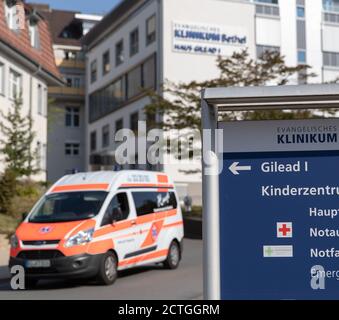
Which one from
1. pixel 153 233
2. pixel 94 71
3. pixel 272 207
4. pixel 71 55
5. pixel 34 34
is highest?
pixel 71 55

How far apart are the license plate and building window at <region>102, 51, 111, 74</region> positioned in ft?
158

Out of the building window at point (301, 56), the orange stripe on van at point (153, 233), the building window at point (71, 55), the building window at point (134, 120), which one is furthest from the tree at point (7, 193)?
the building window at point (71, 55)

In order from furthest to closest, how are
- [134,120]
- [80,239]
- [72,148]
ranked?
[72,148] → [134,120] → [80,239]

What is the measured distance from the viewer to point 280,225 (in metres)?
4.26

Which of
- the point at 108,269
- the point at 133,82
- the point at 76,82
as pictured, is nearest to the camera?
the point at 108,269

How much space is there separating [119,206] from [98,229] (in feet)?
3.70

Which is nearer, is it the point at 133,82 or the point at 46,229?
the point at 46,229

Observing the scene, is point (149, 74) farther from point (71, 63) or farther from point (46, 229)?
point (46, 229)

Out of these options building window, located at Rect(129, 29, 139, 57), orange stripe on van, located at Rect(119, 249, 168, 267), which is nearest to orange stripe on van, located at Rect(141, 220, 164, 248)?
orange stripe on van, located at Rect(119, 249, 168, 267)

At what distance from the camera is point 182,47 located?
47594 millimetres

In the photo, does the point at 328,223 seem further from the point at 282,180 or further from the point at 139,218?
the point at 139,218

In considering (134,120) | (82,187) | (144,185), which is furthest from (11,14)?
(134,120)

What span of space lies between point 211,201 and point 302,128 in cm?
72
